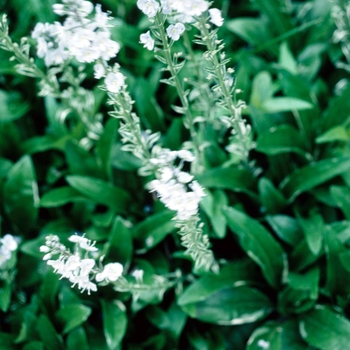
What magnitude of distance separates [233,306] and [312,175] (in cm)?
103

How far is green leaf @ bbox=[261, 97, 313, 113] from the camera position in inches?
142

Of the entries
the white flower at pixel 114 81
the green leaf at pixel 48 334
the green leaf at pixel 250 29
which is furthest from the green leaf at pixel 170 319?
the green leaf at pixel 250 29

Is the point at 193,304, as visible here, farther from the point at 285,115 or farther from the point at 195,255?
the point at 285,115

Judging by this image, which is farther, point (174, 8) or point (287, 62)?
point (287, 62)

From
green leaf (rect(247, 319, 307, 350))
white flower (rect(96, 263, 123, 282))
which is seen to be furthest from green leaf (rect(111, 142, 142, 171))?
green leaf (rect(247, 319, 307, 350))

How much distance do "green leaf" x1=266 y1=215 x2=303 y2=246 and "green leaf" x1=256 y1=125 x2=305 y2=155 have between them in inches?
18.3

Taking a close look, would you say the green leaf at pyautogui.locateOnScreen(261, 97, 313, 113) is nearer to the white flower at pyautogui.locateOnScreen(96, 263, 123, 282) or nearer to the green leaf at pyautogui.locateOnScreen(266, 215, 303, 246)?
the green leaf at pyautogui.locateOnScreen(266, 215, 303, 246)

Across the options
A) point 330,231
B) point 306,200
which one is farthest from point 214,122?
point 330,231

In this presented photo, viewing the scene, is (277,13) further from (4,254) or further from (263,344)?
(4,254)

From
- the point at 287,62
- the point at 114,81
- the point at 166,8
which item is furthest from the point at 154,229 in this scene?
the point at 287,62

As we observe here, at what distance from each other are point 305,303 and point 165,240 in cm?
108

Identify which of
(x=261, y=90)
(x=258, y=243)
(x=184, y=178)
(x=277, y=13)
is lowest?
(x=258, y=243)

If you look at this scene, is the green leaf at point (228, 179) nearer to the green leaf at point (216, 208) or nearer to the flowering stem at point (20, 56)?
the green leaf at point (216, 208)

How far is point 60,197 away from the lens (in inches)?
146
